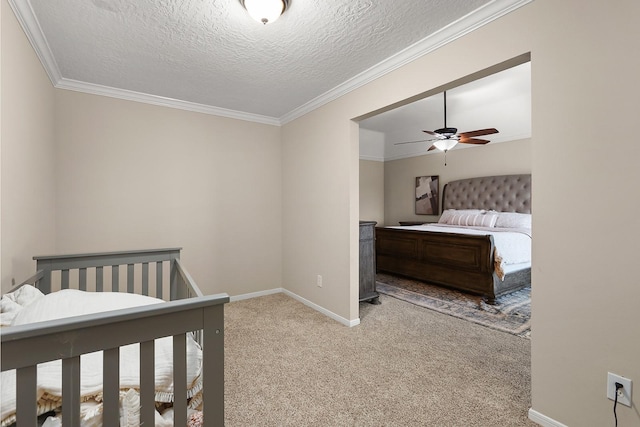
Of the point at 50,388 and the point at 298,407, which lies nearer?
the point at 50,388

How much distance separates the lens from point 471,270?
354 centimetres

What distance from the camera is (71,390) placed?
0.77 metres

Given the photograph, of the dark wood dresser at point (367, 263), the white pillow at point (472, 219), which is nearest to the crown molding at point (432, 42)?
the dark wood dresser at point (367, 263)

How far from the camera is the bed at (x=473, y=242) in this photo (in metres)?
3.39

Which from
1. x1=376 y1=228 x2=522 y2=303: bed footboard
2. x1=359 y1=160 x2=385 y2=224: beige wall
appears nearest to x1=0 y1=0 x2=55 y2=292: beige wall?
x1=376 y1=228 x2=522 y2=303: bed footboard

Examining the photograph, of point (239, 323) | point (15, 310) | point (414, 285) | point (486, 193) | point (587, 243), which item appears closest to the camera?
point (15, 310)

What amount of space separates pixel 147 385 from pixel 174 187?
266 centimetres

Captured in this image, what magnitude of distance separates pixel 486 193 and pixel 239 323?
13.6 ft

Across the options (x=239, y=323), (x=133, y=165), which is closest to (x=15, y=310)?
(x=239, y=323)

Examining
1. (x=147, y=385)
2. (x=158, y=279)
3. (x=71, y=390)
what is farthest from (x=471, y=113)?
(x=71, y=390)

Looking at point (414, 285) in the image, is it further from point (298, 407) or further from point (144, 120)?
point (144, 120)

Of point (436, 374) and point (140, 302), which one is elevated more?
point (140, 302)

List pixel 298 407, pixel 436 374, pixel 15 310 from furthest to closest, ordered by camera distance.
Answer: pixel 436 374 < pixel 298 407 < pixel 15 310

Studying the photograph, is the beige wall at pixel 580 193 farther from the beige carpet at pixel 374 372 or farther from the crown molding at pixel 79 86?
the crown molding at pixel 79 86
